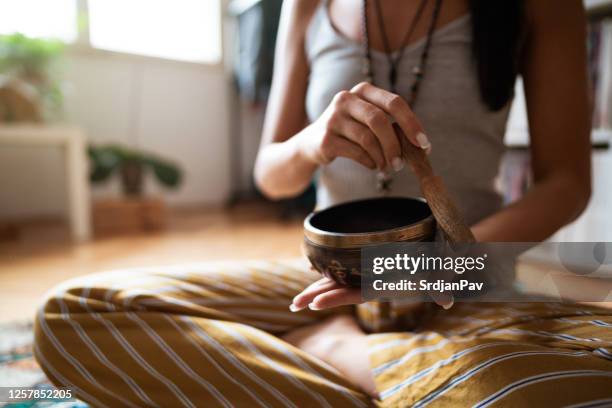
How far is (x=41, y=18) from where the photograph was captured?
2.06m

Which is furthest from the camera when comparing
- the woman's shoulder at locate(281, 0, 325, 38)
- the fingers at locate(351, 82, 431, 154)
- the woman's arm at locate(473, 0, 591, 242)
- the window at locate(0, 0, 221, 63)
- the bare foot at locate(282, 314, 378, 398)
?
the window at locate(0, 0, 221, 63)

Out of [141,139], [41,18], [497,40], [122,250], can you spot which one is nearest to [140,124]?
[141,139]

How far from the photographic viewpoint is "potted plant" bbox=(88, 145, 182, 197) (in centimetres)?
195

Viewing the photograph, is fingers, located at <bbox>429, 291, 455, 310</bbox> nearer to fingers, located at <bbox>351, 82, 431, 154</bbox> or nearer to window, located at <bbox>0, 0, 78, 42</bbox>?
fingers, located at <bbox>351, 82, 431, 154</bbox>

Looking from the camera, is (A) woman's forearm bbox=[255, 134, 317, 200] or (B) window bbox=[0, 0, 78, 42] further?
(B) window bbox=[0, 0, 78, 42]

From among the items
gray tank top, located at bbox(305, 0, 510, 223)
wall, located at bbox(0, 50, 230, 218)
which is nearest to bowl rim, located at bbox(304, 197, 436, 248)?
gray tank top, located at bbox(305, 0, 510, 223)

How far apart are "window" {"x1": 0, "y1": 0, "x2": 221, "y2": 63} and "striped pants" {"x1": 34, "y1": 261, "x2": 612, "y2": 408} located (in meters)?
1.84

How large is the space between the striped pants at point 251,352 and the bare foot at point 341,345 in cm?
2

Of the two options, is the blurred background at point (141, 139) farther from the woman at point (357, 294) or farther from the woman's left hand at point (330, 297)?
the woman's left hand at point (330, 297)

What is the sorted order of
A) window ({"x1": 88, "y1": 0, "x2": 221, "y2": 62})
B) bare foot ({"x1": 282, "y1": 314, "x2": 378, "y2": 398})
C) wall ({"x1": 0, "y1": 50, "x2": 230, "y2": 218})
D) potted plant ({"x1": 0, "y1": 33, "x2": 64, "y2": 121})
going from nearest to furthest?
bare foot ({"x1": 282, "y1": 314, "x2": 378, "y2": 398}) < potted plant ({"x1": 0, "y1": 33, "x2": 64, "y2": 121}) < wall ({"x1": 0, "y1": 50, "x2": 230, "y2": 218}) < window ({"x1": 88, "y1": 0, "x2": 221, "y2": 62})

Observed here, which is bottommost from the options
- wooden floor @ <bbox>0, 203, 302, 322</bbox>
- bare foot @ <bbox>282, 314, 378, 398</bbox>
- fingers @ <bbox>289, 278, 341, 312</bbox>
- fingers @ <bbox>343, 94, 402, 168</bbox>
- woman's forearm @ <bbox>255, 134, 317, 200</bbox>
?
wooden floor @ <bbox>0, 203, 302, 322</bbox>

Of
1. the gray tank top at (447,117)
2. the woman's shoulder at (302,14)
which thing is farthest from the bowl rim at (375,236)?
the woman's shoulder at (302,14)

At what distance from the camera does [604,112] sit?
1.00 m

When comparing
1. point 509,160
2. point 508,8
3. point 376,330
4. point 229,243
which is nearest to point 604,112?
point 509,160
